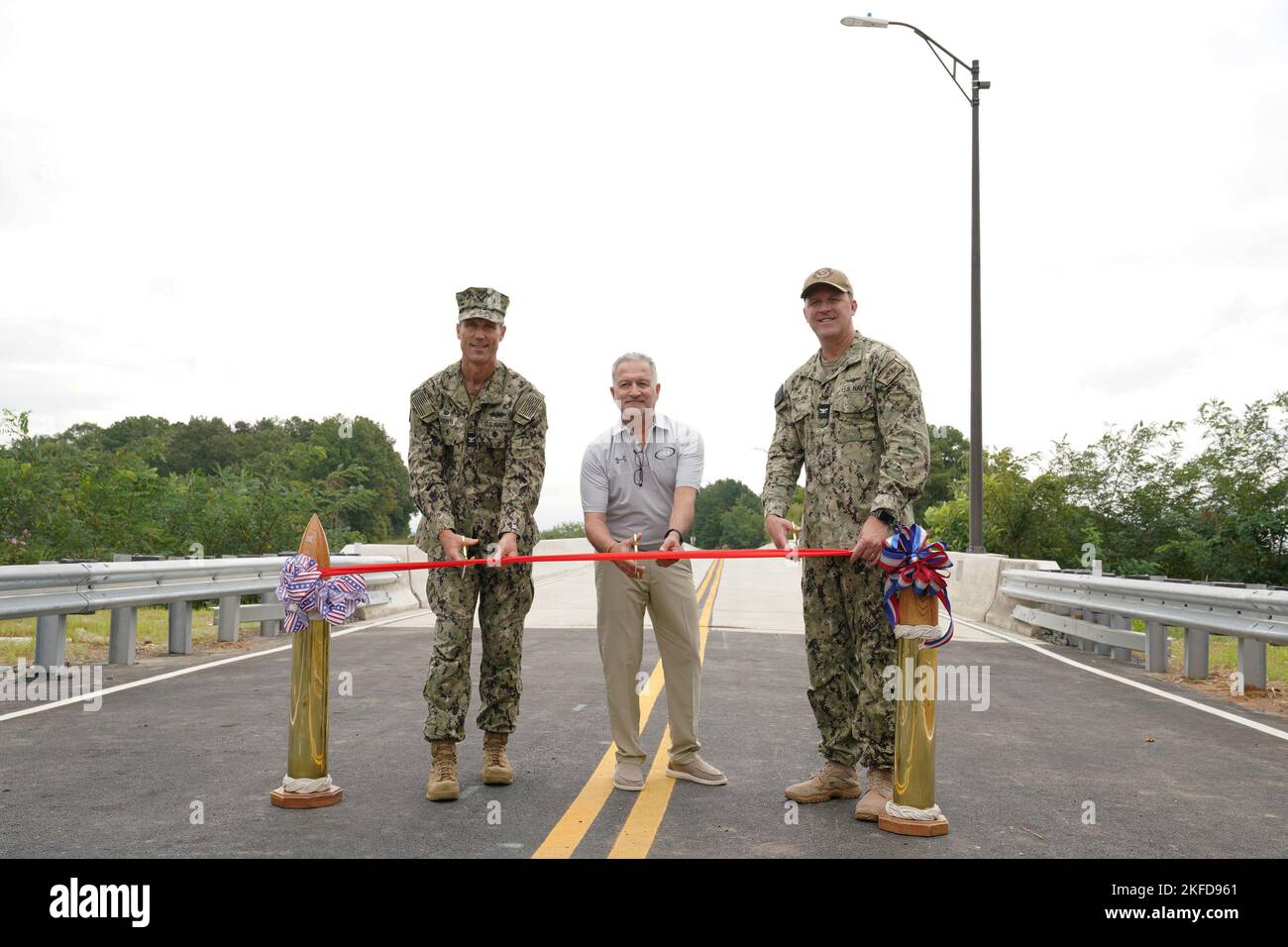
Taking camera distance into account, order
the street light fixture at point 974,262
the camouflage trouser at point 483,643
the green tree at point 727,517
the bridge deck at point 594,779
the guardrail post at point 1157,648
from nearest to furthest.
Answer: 1. the bridge deck at point 594,779
2. the camouflage trouser at point 483,643
3. the guardrail post at point 1157,648
4. the street light fixture at point 974,262
5. the green tree at point 727,517

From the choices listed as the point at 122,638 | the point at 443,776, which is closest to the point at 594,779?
the point at 443,776

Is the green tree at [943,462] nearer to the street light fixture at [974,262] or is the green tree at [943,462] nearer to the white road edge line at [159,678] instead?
the street light fixture at [974,262]

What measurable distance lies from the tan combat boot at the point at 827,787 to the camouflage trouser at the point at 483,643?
1.43 m

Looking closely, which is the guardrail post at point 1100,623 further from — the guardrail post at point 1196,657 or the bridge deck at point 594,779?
the bridge deck at point 594,779

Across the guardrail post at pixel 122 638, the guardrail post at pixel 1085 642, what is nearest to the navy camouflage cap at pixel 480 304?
the guardrail post at pixel 122 638

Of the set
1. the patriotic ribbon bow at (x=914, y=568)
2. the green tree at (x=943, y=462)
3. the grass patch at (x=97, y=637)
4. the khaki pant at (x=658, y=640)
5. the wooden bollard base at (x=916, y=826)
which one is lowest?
the grass patch at (x=97, y=637)

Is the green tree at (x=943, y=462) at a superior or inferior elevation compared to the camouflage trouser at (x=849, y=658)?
superior

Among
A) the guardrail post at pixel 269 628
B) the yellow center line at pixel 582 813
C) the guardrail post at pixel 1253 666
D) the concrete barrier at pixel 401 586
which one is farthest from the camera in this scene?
the concrete barrier at pixel 401 586

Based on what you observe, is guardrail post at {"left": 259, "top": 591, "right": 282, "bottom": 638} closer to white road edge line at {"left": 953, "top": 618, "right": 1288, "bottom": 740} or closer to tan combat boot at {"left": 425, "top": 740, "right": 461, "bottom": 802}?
tan combat boot at {"left": 425, "top": 740, "right": 461, "bottom": 802}

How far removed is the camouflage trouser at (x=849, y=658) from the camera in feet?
16.5

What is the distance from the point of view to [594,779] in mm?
5594

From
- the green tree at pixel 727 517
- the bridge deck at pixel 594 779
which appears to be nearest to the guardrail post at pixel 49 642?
the bridge deck at pixel 594 779

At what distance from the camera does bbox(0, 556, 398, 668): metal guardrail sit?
8.30 m

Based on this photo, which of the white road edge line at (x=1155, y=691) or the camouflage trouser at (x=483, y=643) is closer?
the camouflage trouser at (x=483, y=643)
